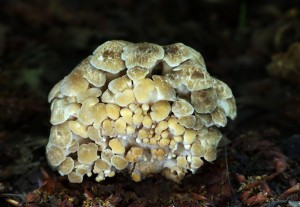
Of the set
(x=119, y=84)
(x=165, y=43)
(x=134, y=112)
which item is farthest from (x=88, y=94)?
(x=165, y=43)

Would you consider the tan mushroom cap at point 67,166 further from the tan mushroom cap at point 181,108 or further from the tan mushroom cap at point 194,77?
the tan mushroom cap at point 194,77

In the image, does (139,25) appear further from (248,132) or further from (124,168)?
(124,168)

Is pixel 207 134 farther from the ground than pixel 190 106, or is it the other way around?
pixel 190 106

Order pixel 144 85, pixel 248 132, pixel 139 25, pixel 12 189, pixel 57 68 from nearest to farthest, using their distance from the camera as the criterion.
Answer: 1. pixel 144 85
2. pixel 12 189
3. pixel 248 132
4. pixel 57 68
5. pixel 139 25

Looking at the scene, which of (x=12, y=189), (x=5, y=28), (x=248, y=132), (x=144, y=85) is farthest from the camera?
(x=5, y=28)

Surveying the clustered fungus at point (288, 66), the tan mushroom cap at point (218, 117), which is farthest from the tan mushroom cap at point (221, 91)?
the clustered fungus at point (288, 66)

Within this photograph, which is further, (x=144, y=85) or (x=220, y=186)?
(x=220, y=186)

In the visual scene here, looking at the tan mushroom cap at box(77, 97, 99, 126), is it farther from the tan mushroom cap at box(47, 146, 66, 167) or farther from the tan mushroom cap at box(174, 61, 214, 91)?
the tan mushroom cap at box(174, 61, 214, 91)

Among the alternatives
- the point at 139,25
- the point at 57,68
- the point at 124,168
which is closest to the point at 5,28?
the point at 57,68
